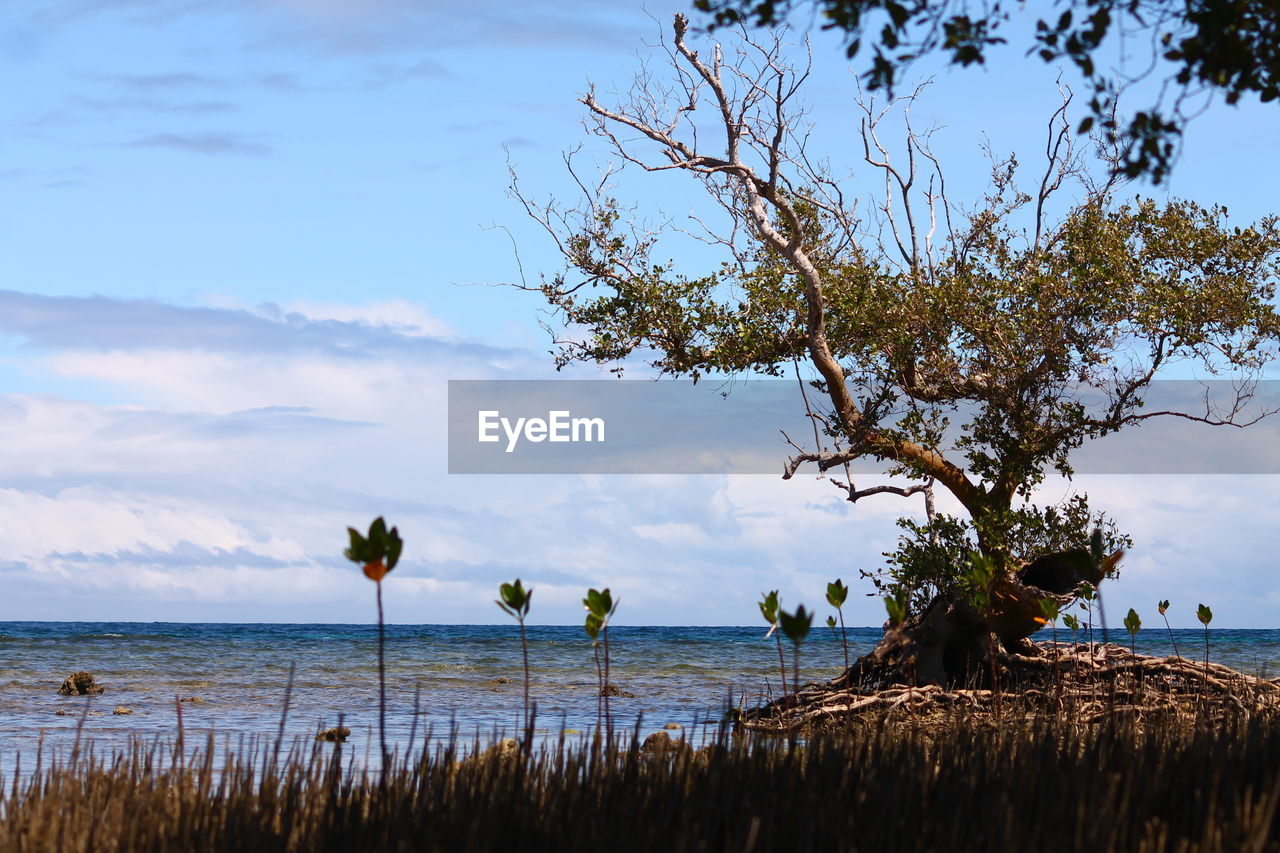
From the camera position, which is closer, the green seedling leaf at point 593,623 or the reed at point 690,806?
the reed at point 690,806

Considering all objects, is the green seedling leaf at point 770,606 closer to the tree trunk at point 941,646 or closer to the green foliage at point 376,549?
the green foliage at point 376,549

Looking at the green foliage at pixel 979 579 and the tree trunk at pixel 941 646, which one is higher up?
the green foliage at pixel 979 579

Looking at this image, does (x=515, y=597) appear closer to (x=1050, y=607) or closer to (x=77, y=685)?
(x=1050, y=607)

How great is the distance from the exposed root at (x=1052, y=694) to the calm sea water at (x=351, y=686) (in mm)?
958

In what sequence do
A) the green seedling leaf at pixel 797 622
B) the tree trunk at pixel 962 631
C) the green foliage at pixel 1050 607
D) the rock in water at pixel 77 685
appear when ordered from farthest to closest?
the rock in water at pixel 77 685, the tree trunk at pixel 962 631, the green foliage at pixel 1050 607, the green seedling leaf at pixel 797 622

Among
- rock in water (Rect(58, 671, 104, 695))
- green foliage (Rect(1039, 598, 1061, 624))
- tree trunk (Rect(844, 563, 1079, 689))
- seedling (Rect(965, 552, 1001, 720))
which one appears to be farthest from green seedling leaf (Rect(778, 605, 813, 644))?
rock in water (Rect(58, 671, 104, 695))

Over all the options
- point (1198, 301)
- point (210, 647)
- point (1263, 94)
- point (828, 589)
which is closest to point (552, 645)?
point (210, 647)

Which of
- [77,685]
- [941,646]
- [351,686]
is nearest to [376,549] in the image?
[941,646]

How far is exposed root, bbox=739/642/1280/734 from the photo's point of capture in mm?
12891

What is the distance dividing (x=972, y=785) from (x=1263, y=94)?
4.33 metres

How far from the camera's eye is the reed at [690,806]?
5336 millimetres

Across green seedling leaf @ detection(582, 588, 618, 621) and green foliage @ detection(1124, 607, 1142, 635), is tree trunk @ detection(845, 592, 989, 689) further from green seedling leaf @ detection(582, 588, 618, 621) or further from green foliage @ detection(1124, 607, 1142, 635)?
green seedling leaf @ detection(582, 588, 618, 621)

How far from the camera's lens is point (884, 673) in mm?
15844

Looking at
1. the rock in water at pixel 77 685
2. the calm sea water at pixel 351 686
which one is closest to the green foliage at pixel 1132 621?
the calm sea water at pixel 351 686
